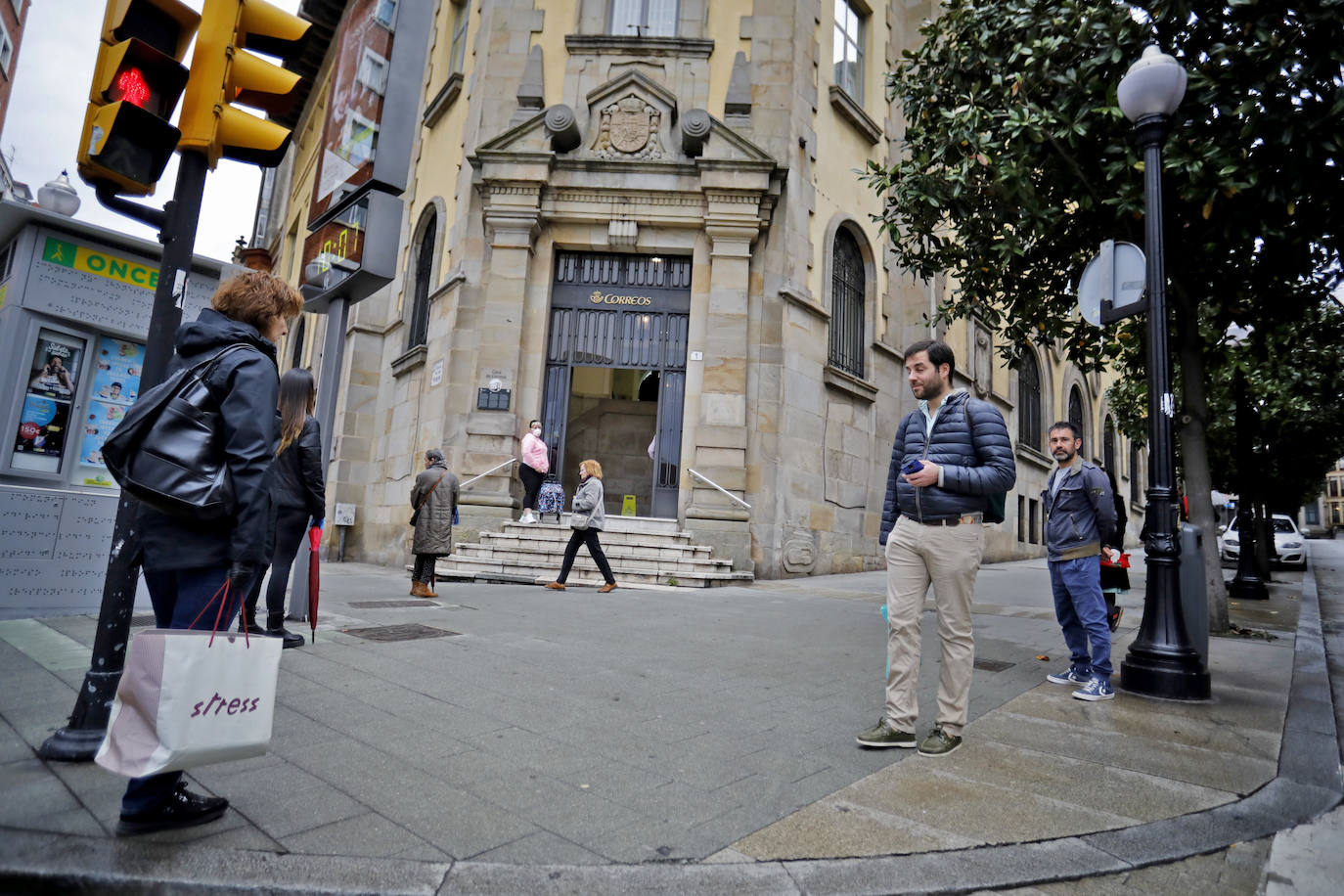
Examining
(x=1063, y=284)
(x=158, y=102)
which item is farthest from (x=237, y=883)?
(x=1063, y=284)

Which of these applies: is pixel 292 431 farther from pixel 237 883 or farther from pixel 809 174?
pixel 809 174

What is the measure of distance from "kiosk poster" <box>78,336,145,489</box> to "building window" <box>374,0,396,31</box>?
3.45 m

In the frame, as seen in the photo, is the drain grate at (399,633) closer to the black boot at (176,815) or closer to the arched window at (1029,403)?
the black boot at (176,815)

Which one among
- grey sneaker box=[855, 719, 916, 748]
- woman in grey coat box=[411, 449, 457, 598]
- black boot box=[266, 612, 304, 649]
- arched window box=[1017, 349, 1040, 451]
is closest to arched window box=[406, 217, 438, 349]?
woman in grey coat box=[411, 449, 457, 598]

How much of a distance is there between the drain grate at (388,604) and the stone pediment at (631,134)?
846cm

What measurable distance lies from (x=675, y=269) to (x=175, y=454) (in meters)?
11.8

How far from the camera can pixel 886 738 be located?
11.9 ft

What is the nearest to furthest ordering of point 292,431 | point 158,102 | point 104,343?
1. point 158,102
2. point 292,431
3. point 104,343

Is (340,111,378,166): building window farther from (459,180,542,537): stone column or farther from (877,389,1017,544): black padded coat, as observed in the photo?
(459,180,542,537): stone column

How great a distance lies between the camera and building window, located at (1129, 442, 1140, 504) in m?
41.9

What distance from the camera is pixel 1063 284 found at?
960cm

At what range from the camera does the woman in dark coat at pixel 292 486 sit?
5348mm

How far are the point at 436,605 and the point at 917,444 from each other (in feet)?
18.6

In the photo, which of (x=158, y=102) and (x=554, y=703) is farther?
(x=554, y=703)
